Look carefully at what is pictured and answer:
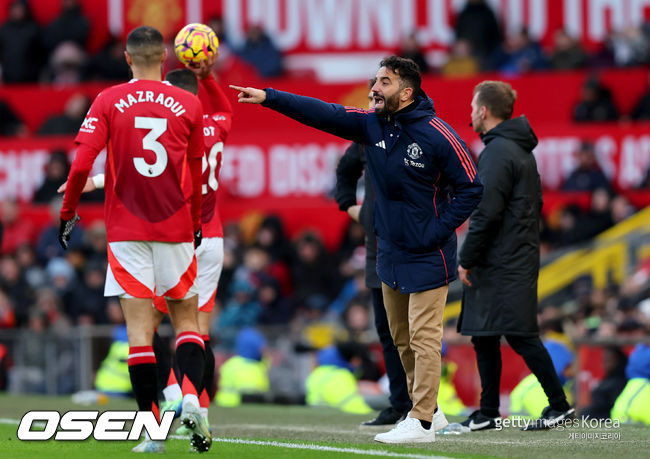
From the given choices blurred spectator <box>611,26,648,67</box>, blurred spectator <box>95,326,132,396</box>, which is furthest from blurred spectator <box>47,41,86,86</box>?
blurred spectator <box>611,26,648,67</box>

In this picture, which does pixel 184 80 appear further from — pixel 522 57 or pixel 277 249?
pixel 522 57

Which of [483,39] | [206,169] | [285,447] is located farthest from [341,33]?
[285,447]

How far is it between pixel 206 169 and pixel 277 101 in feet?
3.69

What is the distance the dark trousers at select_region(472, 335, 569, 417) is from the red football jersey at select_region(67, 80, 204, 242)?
247cm

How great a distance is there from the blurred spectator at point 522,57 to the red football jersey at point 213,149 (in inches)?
463

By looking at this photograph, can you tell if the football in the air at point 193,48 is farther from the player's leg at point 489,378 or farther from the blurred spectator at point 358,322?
the blurred spectator at point 358,322

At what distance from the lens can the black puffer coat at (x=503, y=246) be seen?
8.33 meters

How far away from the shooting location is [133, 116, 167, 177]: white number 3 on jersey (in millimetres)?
6973

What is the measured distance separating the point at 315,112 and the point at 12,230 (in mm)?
12157

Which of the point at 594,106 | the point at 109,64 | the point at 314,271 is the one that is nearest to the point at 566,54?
the point at 594,106

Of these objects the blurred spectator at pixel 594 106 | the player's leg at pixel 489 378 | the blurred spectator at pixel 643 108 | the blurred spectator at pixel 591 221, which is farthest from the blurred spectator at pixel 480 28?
the player's leg at pixel 489 378

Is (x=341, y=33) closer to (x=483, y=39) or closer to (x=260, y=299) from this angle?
(x=483, y=39)

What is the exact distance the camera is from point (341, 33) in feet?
70.9

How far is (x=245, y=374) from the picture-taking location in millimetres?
14422
